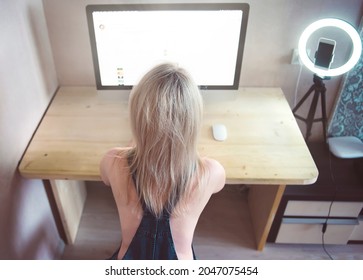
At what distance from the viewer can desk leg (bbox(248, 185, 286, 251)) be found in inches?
56.3

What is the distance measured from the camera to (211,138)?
1.33 m

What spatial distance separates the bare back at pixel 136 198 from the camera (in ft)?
3.30

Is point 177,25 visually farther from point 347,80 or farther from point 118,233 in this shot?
point 118,233

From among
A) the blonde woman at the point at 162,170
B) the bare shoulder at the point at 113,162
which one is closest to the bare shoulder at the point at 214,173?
the blonde woman at the point at 162,170

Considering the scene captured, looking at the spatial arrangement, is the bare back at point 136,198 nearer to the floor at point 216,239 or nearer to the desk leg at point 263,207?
the desk leg at point 263,207

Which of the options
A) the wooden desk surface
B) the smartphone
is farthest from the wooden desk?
the smartphone

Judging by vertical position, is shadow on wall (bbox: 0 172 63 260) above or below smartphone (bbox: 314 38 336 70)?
below

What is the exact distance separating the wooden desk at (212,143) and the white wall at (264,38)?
0.08 metres

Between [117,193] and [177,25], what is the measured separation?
677mm

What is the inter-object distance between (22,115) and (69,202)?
0.52 meters

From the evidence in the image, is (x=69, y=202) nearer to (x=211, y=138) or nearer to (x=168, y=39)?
(x=211, y=138)

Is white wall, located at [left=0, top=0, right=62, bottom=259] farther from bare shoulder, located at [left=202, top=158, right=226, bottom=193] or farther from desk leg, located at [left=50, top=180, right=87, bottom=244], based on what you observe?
bare shoulder, located at [left=202, top=158, right=226, bottom=193]

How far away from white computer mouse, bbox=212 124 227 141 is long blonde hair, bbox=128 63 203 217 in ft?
1.08
